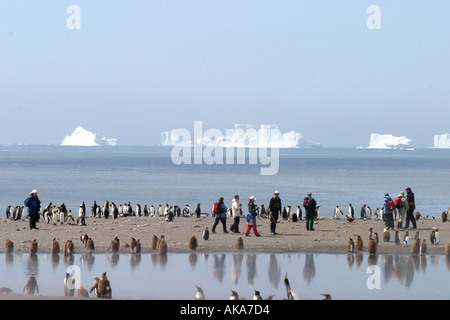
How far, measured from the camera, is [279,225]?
20.5 metres

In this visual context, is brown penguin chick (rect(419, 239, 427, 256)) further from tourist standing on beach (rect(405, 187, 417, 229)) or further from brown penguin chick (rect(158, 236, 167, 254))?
brown penguin chick (rect(158, 236, 167, 254))

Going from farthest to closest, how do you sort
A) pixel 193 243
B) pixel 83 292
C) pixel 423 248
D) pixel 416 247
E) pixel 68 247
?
pixel 193 243 < pixel 416 247 < pixel 423 248 < pixel 68 247 < pixel 83 292

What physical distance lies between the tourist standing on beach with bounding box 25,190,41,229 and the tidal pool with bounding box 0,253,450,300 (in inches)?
158

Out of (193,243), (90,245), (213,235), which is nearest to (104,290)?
(90,245)

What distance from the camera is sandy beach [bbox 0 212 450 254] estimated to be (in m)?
15.5

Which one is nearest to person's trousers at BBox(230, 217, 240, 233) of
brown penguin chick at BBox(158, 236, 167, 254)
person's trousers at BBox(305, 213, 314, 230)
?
person's trousers at BBox(305, 213, 314, 230)

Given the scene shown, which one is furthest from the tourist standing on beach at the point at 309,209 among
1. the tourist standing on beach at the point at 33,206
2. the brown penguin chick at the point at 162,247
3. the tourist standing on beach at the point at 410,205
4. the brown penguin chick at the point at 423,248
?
the tourist standing on beach at the point at 33,206

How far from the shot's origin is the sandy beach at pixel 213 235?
50.7 ft

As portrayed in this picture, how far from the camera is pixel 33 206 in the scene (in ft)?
61.2

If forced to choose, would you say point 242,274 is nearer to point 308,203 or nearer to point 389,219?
point 308,203

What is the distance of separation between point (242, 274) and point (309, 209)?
21.6ft
